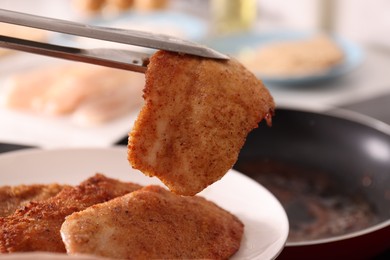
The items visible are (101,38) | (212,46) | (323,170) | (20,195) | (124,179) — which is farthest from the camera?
(212,46)

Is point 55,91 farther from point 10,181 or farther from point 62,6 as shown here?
point 62,6

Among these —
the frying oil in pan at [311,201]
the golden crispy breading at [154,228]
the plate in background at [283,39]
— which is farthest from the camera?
the plate in background at [283,39]

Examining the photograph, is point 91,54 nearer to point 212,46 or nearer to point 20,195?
point 20,195

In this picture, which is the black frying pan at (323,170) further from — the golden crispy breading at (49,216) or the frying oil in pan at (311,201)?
the golden crispy breading at (49,216)

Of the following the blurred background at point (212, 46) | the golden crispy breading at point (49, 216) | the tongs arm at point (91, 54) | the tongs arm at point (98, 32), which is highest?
the tongs arm at point (98, 32)

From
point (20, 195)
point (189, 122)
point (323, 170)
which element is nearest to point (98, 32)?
point (189, 122)

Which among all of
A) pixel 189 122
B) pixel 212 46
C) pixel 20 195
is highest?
pixel 189 122

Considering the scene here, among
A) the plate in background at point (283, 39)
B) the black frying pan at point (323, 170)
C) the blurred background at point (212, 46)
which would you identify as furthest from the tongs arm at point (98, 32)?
the plate in background at point (283, 39)
